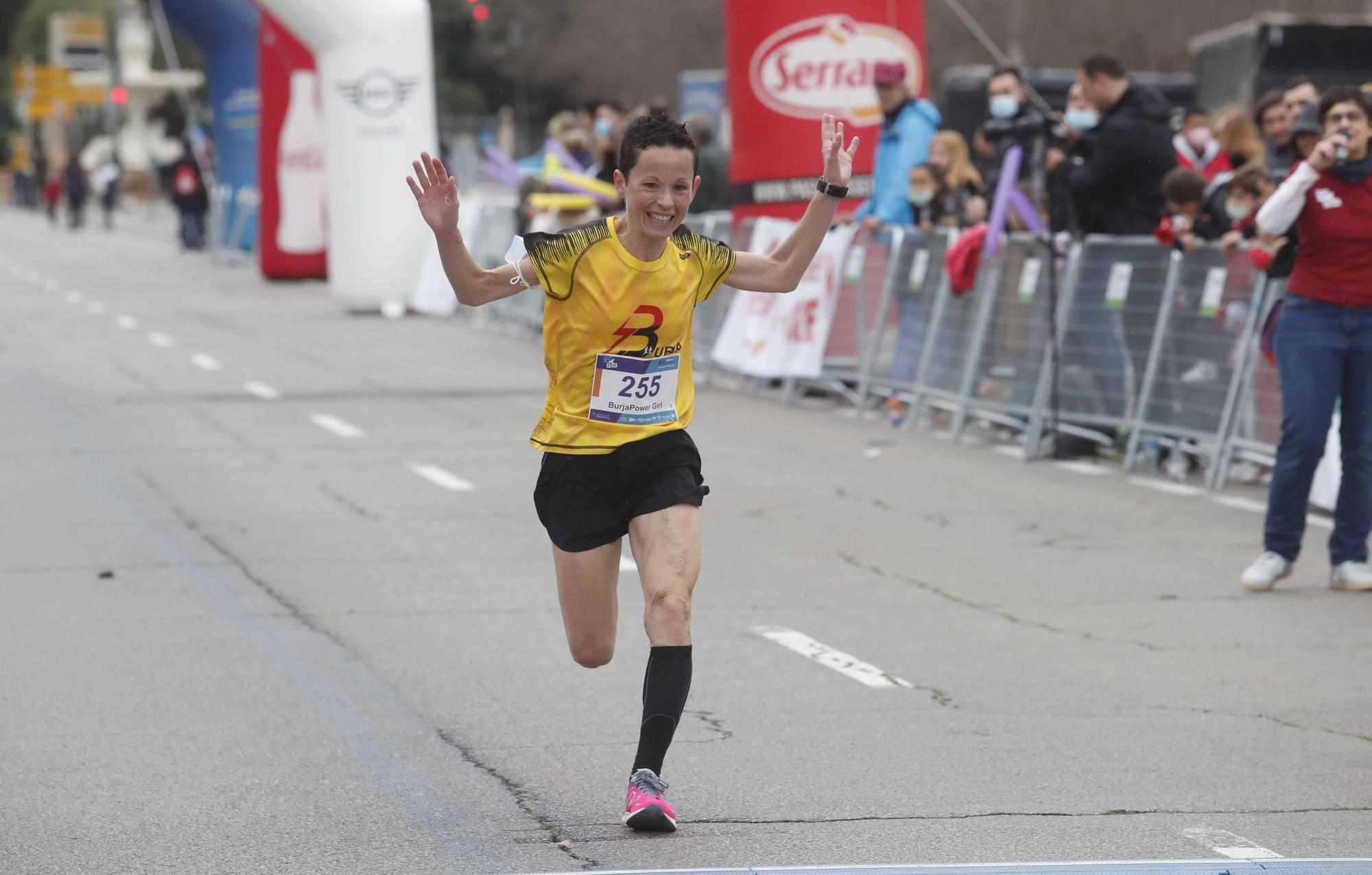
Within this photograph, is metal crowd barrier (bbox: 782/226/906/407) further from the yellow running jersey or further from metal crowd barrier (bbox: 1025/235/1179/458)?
the yellow running jersey

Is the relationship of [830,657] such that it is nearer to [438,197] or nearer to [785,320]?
[438,197]

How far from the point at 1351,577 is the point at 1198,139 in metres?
7.95

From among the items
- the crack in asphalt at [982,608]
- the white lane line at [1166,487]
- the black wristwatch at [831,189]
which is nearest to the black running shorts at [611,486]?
the black wristwatch at [831,189]

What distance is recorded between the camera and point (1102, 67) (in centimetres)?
1257

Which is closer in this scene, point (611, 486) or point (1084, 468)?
point (611, 486)

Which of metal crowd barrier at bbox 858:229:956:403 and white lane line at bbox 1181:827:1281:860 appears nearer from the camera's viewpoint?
white lane line at bbox 1181:827:1281:860

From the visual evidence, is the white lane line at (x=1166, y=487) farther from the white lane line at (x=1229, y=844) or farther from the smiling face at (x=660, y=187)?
the smiling face at (x=660, y=187)

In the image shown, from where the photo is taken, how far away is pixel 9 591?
29.1ft

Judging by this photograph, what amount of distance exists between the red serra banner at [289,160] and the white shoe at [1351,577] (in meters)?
22.0

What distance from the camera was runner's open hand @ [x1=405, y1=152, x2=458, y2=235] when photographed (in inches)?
216

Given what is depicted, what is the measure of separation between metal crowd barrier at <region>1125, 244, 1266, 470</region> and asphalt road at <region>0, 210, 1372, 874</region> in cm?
47

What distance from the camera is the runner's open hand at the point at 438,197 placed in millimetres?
5488

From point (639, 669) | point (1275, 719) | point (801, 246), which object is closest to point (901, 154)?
point (639, 669)

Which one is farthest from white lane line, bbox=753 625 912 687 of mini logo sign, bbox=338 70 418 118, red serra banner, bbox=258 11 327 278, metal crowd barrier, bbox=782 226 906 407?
red serra banner, bbox=258 11 327 278
